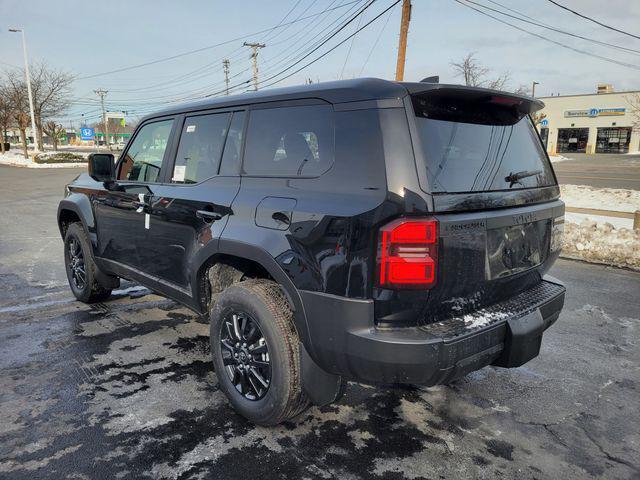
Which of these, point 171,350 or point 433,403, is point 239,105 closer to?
point 171,350

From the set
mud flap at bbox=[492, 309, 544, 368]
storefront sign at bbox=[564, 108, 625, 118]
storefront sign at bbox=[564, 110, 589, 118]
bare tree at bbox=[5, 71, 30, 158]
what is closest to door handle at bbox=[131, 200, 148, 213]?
mud flap at bbox=[492, 309, 544, 368]

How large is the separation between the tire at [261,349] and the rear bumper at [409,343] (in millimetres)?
217

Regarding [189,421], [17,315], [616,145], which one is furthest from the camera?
[616,145]

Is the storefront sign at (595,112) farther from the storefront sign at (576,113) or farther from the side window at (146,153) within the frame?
the side window at (146,153)

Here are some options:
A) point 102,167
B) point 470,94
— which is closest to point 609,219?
point 470,94

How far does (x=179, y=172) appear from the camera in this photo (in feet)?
11.5

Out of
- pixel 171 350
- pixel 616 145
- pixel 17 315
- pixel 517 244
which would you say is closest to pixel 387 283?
pixel 517 244

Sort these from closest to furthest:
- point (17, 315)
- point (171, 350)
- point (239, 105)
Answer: point (239, 105), point (171, 350), point (17, 315)

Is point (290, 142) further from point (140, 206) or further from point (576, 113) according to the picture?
point (576, 113)

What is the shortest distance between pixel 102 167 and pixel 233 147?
5.71 feet

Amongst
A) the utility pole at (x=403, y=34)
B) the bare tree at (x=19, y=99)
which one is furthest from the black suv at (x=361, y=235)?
the bare tree at (x=19, y=99)

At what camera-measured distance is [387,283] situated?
2.16 meters

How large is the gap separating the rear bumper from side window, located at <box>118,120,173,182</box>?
2069mm

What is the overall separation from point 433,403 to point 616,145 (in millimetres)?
70427
